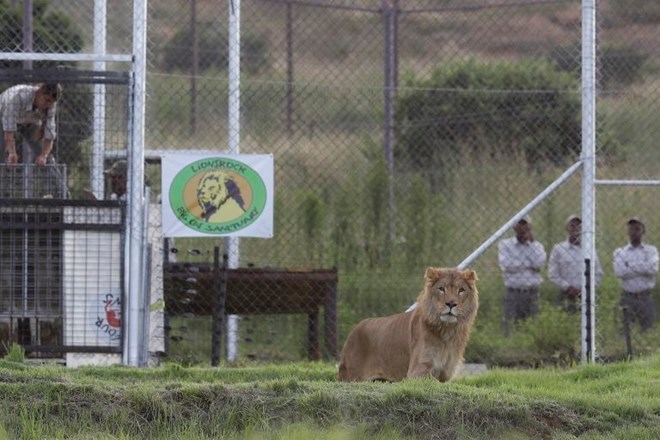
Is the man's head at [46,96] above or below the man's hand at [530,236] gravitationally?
above

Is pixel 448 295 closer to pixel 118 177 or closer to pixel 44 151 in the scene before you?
pixel 118 177

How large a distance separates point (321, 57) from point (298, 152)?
8056mm

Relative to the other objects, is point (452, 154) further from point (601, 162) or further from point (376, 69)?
point (376, 69)

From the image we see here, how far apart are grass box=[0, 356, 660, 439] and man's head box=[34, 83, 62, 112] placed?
4202 millimetres

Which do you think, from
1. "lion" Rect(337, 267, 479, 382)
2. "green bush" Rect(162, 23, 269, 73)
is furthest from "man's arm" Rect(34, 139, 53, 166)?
"green bush" Rect(162, 23, 269, 73)

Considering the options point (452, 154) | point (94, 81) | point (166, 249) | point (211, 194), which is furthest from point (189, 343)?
point (452, 154)

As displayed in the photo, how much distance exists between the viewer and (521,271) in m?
14.6

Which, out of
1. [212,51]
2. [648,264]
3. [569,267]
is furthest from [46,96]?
[212,51]

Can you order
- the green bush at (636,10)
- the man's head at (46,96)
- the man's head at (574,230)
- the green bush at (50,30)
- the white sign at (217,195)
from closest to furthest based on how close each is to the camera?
the white sign at (217,195)
the man's head at (46,96)
the man's head at (574,230)
the green bush at (50,30)
the green bush at (636,10)

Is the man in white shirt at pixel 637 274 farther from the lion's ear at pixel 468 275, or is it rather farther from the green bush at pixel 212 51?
the green bush at pixel 212 51

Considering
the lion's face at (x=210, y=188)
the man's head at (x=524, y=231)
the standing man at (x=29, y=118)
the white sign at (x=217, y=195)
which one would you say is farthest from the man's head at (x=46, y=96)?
the man's head at (x=524, y=231)

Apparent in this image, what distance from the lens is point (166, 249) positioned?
12.4 meters

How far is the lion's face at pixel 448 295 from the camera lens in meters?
9.39

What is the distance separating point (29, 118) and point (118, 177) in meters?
0.87
